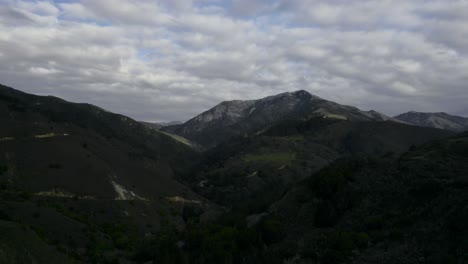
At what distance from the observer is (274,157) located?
468 feet

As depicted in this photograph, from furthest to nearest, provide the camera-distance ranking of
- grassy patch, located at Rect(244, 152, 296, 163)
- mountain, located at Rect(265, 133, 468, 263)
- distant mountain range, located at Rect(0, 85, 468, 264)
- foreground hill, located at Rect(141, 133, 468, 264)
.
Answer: grassy patch, located at Rect(244, 152, 296, 163) → distant mountain range, located at Rect(0, 85, 468, 264) → foreground hill, located at Rect(141, 133, 468, 264) → mountain, located at Rect(265, 133, 468, 263)

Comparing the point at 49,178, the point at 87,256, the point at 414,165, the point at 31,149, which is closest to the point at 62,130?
the point at 31,149

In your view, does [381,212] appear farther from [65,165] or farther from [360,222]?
[65,165]

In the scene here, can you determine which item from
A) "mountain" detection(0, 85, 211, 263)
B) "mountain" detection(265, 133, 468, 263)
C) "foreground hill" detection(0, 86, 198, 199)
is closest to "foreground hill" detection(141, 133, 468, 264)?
"mountain" detection(265, 133, 468, 263)

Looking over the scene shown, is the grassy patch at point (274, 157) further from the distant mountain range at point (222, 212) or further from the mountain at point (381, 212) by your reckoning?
the mountain at point (381, 212)

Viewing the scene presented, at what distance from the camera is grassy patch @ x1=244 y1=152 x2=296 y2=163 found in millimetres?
136788

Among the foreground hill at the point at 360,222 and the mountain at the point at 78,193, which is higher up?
the foreground hill at the point at 360,222

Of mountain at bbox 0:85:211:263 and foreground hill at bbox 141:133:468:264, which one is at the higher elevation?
foreground hill at bbox 141:133:468:264

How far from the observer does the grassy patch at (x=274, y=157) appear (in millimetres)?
136788

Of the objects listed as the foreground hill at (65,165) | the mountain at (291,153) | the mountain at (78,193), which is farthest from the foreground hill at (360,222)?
the mountain at (291,153)

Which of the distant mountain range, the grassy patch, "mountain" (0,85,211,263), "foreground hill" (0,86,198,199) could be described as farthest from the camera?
the grassy patch

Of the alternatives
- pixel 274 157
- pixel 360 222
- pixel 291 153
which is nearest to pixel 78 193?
pixel 360 222

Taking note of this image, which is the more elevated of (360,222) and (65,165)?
(360,222)

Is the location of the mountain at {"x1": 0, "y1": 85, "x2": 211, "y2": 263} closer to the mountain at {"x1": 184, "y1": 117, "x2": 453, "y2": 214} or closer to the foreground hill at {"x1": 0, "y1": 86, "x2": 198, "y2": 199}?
the foreground hill at {"x1": 0, "y1": 86, "x2": 198, "y2": 199}
